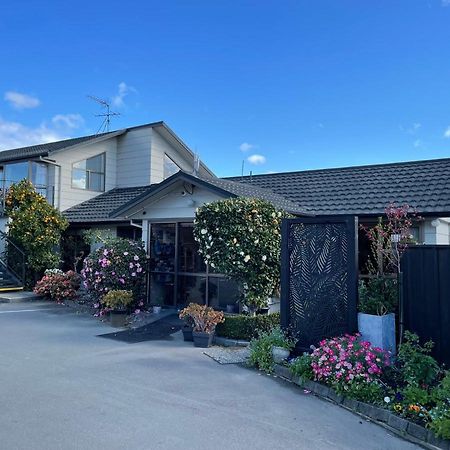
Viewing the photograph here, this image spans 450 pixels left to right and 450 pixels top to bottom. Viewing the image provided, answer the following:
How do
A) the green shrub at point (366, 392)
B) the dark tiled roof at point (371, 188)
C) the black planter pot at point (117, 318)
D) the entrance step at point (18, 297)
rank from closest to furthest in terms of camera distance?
the green shrub at point (366, 392)
the black planter pot at point (117, 318)
the dark tiled roof at point (371, 188)
the entrance step at point (18, 297)

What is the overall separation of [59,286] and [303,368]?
411 inches

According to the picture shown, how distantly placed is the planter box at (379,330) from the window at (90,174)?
15.0m

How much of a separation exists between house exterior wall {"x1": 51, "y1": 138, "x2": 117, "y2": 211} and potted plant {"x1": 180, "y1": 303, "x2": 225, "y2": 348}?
11470 mm

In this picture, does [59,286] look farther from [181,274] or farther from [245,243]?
[245,243]

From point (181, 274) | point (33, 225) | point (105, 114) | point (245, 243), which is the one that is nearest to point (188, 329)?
point (245, 243)

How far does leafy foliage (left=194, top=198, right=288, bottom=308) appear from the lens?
8742 millimetres

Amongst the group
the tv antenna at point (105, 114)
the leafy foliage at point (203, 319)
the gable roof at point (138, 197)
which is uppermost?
the tv antenna at point (105, 114)

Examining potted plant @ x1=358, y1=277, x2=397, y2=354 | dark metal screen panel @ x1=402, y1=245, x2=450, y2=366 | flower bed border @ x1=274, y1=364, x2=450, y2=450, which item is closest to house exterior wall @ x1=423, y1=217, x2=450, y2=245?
potted plant @ x1=358, y1=277, x2=397, y2=354

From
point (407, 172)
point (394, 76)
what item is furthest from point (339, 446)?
point (394, 76)

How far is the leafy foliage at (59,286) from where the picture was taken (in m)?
14.2

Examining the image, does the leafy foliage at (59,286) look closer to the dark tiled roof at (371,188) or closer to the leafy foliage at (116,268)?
the leafy foliage at (116,268)

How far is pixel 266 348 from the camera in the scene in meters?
6.96

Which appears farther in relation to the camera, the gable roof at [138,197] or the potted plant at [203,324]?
the gable roof at [138,197]

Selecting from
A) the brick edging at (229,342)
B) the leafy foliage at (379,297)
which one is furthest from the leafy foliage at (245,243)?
the leafy foliage at (379,297)
